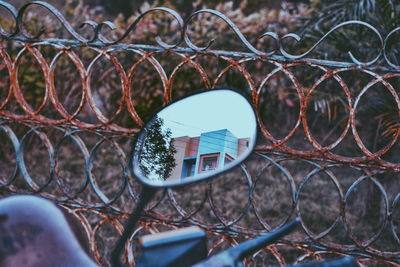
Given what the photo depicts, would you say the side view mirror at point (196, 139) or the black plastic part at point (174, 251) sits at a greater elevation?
the side view mirror at point (196, 139)

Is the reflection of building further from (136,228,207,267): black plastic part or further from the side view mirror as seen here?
(136,228,207,267): black plastic part

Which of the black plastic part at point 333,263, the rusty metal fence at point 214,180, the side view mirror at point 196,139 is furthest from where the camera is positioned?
the rusty metal fence at point 214,180

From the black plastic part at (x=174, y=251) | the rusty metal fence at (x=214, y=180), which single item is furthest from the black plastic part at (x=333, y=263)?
the rusty metal fence at (x=214, y=180)

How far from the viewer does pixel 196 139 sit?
775 millimetres

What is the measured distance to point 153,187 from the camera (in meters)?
0.64

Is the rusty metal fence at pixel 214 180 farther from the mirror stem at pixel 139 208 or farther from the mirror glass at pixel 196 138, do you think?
the mirror stem at pixel 139 208

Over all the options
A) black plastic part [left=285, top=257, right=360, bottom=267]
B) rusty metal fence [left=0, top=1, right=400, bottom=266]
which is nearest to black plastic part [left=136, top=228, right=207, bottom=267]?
black plastic part [left=285, top=257, right=360, bottom=267]

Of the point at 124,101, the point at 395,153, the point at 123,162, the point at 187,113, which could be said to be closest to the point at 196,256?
the point at 187,113

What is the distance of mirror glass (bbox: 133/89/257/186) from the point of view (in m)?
0.74

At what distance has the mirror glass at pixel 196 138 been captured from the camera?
2.44ft

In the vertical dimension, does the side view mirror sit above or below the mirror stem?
above

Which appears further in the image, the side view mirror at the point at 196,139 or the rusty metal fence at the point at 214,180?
the rusty metal fence at the point at 214,180

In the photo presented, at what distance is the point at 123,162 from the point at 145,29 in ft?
6.19

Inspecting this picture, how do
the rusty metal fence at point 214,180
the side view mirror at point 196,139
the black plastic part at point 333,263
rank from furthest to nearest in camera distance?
the rusty metal fence at point 214,180
the side view mirror at point 196,139
the black plastic part at point 333,263
